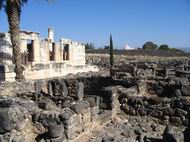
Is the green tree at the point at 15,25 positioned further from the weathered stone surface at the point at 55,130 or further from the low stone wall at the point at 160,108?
the weathered stone surface at the point at 55,130

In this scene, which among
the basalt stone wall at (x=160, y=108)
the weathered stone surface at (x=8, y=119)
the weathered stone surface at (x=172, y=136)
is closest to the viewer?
the weathered stone surface at (x=172, y=136)

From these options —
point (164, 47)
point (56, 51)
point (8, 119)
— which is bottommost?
point (8, 119)

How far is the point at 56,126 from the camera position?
768cm

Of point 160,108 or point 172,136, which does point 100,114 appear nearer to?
point 160,108

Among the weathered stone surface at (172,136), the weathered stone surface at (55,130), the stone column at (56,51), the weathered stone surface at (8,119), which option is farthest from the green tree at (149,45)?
the weathered stone surface at (8,119)

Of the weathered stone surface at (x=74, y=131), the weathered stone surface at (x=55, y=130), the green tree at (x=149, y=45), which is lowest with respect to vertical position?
the weathered stone surface at (x=74, y=131)

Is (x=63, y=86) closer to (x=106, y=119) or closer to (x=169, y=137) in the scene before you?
(x=106, y=119)

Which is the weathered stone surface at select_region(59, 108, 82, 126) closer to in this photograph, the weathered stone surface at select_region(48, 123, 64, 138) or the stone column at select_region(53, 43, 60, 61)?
the weathered stone surface at select_region(48, 123, 64, 138)

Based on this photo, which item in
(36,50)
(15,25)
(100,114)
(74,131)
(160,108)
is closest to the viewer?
(74,131)

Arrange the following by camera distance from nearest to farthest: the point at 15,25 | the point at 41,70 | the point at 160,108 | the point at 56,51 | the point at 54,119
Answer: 1. the point at 54,119
2. the point at 160,108
3. the point at 15,25
4. the point at 41,70
5. the point at 56,51

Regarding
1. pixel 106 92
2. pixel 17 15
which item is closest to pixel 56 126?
pixel 106 92

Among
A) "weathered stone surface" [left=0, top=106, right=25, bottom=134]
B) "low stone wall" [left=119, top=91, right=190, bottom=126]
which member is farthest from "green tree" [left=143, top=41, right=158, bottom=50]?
"weathered stone surface" [left=0, top=106, right=25, bottom=134]

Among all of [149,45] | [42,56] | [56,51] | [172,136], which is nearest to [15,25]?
[42,56]

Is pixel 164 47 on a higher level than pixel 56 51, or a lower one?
higher
